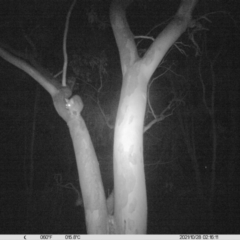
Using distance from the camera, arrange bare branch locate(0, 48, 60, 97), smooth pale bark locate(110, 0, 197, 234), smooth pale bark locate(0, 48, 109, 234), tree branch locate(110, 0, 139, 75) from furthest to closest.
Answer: bare branch locate(0, 48, 60, 97) < tree branch locate(110, 0, 139, 75) < smooth pale bark locate(0, 48, 109, 234) < smooth pale bark locate(110, 0, 197, 234)

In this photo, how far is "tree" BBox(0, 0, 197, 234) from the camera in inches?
114

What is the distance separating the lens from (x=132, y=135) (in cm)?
295

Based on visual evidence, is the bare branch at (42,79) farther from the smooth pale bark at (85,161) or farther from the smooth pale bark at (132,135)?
the smooth pale bark at (132,135)

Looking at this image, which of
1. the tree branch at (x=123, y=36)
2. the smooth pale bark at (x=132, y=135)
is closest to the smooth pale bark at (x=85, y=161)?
the smooth pale bark at (x=132, y=135)

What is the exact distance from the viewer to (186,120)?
Answer: 12617 millimetres

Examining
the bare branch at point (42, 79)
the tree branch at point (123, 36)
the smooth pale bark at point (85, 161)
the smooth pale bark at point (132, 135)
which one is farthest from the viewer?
the bare branch at point (42, 79)

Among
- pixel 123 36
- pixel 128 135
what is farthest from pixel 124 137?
pixel 123 36

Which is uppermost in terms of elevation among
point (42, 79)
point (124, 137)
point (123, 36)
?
point (123, 36)

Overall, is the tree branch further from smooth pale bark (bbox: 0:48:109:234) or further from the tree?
smooth pale bark (bbox: 0:48:109:234)

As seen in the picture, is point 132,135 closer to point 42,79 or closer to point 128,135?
point 128,135

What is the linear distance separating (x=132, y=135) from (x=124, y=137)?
0.10 meters

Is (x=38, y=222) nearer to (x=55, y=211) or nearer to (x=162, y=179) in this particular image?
(x=55, y=211)

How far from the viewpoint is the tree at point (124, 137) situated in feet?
9.46

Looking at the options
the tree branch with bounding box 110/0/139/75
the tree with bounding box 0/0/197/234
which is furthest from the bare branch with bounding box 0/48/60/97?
the tree branch with bounding box 110/0/139/75
